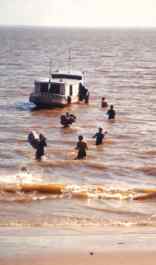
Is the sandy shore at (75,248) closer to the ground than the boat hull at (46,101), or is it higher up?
closer to the ground

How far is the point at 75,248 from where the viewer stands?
1451cm

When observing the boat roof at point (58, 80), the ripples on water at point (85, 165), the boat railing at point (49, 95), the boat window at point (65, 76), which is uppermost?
the boat window at point (65, 76)

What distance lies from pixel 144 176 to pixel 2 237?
35.5 ft

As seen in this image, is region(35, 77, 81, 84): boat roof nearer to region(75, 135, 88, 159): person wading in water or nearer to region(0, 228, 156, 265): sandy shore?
region(75, 135, 88, 159): person wading in water

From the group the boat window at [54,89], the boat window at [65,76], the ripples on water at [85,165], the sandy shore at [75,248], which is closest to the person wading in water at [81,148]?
the ripples on water at [85,165]

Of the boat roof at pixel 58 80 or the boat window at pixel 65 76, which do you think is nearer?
the boat roof at pixel 58 80

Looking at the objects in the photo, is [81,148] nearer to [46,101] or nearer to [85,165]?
[85,165]

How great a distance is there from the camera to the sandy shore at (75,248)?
13656 millimetres

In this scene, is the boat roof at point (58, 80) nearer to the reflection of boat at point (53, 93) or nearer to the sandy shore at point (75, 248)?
the reflection of boat at point (53, 93)

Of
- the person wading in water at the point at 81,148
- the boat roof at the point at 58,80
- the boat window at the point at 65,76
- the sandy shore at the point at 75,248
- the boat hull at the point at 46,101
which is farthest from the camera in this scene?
the boat window at the point at 65,76

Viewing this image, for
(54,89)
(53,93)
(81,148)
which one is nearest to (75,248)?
(81,148)

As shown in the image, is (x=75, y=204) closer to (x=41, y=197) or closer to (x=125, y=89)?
(x=41, y=197)

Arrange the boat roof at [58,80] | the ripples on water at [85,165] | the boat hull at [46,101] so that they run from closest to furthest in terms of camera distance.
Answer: the ripples on water at [85,165] → the boat roof at [58,80] → the boat hull at [46,101]

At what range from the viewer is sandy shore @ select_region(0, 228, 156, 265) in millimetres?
13656
